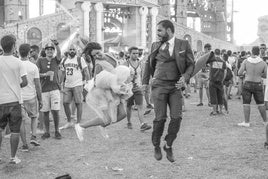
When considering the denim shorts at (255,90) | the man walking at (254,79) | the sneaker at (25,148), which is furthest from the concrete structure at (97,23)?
the sneaker at (25,148)

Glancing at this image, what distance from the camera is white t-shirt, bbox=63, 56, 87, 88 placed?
984 cm

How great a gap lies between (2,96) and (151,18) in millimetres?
46654

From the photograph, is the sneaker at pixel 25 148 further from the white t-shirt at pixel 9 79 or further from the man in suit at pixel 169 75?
the man in suit at pixel 169 75

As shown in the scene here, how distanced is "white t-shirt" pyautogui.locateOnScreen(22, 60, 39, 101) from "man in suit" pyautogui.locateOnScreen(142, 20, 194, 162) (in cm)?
311

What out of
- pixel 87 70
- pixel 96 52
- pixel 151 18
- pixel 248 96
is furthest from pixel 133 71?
pixel 151 18

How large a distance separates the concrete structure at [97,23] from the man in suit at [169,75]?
38.8 metres

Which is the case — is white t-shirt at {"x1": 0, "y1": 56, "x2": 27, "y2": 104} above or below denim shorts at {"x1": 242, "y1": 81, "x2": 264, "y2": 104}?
above

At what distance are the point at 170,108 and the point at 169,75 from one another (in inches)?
19.7

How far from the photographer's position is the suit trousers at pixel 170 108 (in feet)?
19.6

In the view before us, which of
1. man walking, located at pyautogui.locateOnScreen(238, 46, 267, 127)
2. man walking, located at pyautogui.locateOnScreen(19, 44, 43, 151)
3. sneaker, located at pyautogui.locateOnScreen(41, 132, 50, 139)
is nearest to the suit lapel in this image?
man walking, located at pyautogui.locateOnScreen(19, 44, 43, 151)

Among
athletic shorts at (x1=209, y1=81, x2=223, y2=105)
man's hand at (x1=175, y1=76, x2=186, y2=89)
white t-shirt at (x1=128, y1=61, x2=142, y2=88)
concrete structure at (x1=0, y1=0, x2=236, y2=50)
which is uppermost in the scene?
concrete structure at (x1=0, y1=0, x2=236, y2=50)

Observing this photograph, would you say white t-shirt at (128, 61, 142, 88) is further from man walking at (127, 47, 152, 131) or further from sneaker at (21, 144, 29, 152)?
sneaker at (21, 144, 29, 152)

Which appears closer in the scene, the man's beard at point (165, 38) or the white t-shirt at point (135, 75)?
the man's beard at point (165, 38)

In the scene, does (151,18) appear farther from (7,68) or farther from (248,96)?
(7,68)
